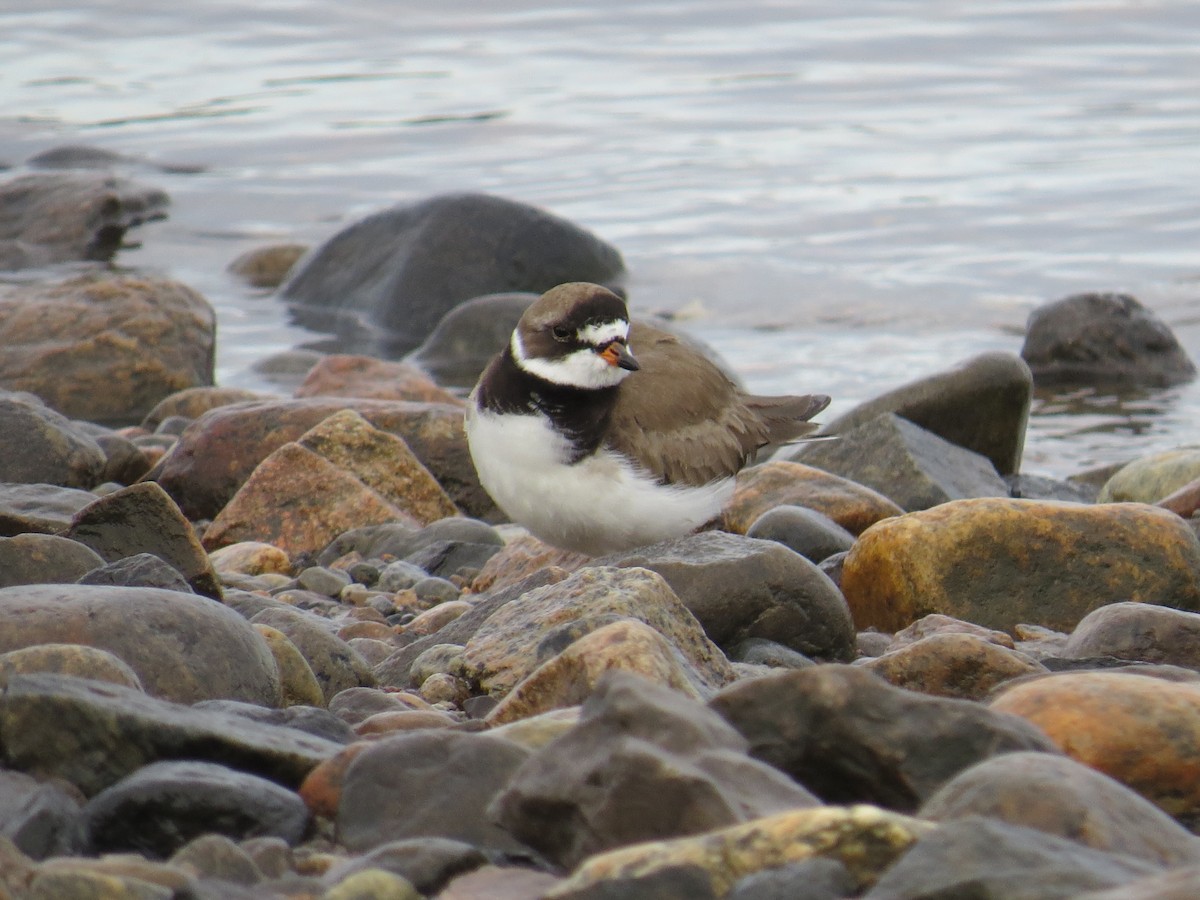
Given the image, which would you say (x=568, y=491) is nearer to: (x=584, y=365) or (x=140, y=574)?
(x=584, y=365)

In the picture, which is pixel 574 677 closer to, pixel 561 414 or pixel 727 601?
pixel 727 601

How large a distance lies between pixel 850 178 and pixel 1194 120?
5380 mm

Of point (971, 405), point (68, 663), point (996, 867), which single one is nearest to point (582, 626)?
point (68, 663)

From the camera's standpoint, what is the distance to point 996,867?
283cm

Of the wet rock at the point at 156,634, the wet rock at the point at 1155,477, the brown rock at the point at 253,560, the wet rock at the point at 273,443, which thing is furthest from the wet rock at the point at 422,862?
the wet rock at the point at 1155,477

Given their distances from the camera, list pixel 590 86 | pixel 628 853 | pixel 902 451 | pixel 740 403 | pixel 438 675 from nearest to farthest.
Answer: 1. pixel 628 853
2. pixel 438 675
3. pixel 740 403
4. pixel 902 451
5. pixel 590 86

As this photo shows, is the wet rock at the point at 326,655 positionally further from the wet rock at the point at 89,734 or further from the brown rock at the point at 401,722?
the wet rock at the point at 89,734

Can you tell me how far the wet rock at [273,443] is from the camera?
909 centimetres

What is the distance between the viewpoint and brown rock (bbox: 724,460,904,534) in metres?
8.23

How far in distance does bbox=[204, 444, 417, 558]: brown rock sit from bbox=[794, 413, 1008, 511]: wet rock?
2754 mm

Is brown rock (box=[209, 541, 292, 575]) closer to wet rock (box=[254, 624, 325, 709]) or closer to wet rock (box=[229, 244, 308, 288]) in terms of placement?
wet rock (box=[254, 624, 325, 709])

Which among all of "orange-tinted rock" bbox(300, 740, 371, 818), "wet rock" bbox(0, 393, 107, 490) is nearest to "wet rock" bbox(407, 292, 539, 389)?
"wet rock" bbox(0, 393, 107, 490)

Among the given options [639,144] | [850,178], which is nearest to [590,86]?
[639,144]

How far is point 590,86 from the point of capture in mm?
25297
